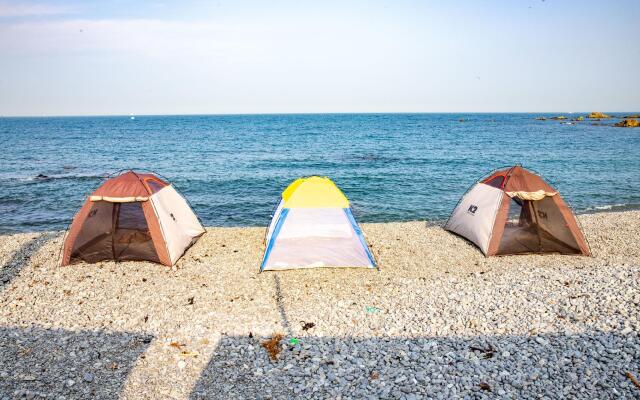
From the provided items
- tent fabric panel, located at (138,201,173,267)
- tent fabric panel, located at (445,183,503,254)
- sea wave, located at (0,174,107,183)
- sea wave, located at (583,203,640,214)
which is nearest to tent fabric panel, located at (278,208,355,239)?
tent fabric panel, located at (138,201,173,267)

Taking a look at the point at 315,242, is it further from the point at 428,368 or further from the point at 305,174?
the point at 305,174

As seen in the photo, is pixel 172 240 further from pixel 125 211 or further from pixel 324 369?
pixel 324 369

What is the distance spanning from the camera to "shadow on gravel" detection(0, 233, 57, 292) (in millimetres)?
10969

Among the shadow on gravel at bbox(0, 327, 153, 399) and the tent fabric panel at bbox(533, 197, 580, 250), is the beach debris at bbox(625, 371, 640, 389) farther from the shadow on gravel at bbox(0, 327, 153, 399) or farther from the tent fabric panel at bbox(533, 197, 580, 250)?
the shadow on gravel at bbox(0, 327, 153, 399)

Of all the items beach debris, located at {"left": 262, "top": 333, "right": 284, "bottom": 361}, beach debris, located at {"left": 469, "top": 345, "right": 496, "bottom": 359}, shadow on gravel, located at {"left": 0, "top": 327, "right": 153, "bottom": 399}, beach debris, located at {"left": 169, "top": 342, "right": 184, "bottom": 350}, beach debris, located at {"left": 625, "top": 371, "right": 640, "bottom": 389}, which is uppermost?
beach debris, located at {"left": 625, "top": 371, "right": 640, "bottom": 389}

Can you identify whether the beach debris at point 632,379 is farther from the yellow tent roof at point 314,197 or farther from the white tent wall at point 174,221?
the white tent wall at point 174,221

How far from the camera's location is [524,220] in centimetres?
1351

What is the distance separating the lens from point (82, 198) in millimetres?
23422

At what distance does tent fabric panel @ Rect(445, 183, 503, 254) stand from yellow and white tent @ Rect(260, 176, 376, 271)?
4.07 m

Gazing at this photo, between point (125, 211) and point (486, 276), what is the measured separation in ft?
37.0

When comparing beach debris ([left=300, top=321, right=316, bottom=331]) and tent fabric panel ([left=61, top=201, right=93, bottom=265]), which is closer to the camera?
beach debris ([left=300, top=321, right=316, bottom=331])

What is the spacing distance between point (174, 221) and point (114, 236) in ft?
6.07

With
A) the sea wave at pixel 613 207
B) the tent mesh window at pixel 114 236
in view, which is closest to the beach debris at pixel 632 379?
the tent mesh window at pixel 114 236

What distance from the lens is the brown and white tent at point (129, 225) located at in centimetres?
1162
